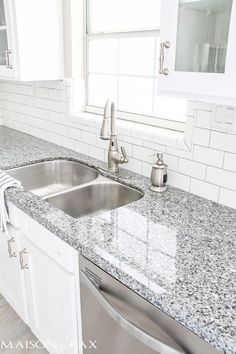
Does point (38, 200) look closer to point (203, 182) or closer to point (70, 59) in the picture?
point (203, 182)

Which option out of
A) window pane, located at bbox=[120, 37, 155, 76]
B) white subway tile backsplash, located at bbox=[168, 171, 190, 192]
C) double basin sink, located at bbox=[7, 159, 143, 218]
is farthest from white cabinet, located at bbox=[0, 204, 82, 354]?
window pane, located at bbox=[120, 37, 155, 76]

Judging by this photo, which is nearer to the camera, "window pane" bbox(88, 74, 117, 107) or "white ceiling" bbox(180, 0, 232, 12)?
"white ceiling" bbox(180, 0, 232, 12)

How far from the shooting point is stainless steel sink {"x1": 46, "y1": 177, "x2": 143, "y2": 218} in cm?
165

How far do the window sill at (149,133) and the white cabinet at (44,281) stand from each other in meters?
0.69

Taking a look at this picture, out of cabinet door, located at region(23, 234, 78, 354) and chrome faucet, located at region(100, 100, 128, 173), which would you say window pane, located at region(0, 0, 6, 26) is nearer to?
chrome faucet, located at region(100, 100, 128, 173)

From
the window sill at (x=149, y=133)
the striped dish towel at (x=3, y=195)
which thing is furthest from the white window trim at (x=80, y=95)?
the striped dish towel at (x=3, y=195)

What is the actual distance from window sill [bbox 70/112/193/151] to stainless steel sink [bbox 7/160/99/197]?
275 millimetres

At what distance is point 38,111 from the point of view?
2438 millimetres

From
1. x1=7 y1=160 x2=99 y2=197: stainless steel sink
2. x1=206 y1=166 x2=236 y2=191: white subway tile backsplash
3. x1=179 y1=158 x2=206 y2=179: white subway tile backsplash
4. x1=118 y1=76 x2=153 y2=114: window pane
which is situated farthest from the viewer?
x1=7 y1=160 x2=99 y2=197: stainless steel sink

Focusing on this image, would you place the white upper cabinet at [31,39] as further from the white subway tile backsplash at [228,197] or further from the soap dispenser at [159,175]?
the white subway tile backsplash at [228,197]

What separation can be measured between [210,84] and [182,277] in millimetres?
566

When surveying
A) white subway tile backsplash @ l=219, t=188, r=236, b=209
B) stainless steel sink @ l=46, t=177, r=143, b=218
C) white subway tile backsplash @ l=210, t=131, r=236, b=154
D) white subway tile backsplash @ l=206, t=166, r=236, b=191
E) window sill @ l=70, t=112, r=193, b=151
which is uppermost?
white subway tile backsplash @ l=210, t=131, r=236, b=154

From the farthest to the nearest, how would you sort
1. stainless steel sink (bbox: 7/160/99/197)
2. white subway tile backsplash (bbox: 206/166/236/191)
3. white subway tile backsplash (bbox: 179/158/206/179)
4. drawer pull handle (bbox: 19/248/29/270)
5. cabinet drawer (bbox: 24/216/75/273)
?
stainless steel sink (bbox: 7/160/99/197) < drawer pull handle (bbox: 19/248/29/270) < white subway tile backsplash (bbox: 179/158/206/179) < white subway tile backsplash (bbox: 206/166/236/191) < cabinet drawer (bbox: 24/216/75/273)

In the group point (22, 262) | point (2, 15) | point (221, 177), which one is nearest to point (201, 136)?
point (221, 177)
